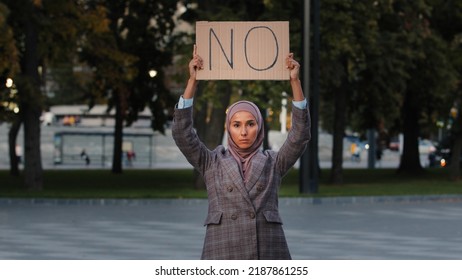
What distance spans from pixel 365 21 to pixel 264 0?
13.0ft

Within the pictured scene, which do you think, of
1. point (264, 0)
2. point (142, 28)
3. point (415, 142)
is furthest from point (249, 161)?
point (415, 142)

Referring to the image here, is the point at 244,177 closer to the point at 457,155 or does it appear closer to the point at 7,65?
the point at 7,65

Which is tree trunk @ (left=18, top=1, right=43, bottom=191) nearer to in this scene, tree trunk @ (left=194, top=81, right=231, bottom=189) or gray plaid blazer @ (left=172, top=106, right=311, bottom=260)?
A: tree trunk @ (left=194, top=81, right=231, bottom=189)

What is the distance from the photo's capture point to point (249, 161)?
658 cm

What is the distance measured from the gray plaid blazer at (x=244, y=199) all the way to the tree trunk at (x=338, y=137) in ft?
120

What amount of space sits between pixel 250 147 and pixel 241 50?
0.68 metres

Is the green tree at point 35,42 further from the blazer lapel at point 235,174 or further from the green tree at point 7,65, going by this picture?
the blazer lapel at point 235,174

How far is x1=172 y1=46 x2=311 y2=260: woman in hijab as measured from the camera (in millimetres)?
6418

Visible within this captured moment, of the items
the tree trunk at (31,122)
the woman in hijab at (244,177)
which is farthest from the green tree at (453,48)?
the woman in hijab at (244,177)

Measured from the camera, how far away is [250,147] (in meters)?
6.50

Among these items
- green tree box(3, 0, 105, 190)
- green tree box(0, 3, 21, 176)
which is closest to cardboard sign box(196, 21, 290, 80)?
green tree box(0, 3, 21, 176)

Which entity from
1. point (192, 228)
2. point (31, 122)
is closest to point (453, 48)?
point (31, 122)

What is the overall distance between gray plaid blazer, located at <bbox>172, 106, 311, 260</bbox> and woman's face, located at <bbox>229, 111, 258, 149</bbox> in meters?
0.18

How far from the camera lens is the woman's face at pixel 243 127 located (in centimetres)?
640
